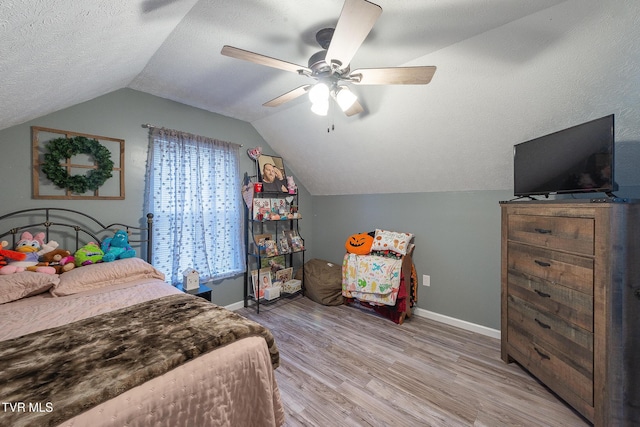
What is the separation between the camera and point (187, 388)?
951 millimetres

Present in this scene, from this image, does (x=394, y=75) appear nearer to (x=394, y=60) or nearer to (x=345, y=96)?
(x=345, y=96)

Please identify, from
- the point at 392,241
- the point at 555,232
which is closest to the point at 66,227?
the point at 392,241

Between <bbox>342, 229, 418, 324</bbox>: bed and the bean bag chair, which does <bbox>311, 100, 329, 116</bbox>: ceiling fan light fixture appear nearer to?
<bbox>342, 229, 418, 324</bbox>: bed

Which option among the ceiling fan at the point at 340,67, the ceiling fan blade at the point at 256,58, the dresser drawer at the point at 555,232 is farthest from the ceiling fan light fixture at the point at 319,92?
the dresser drawer at the point at 555,232

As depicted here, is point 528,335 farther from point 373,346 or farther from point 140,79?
point 140,79

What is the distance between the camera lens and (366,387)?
187 centimetres

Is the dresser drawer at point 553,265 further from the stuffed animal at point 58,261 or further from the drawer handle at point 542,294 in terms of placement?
the stuffed animal at point 58,261

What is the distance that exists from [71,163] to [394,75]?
8.77 feet

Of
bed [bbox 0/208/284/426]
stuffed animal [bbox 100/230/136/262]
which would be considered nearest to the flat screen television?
bed [bbox 0/208/284/426]

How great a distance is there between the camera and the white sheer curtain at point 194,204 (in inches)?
104

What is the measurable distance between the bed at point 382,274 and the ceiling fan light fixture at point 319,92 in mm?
1956

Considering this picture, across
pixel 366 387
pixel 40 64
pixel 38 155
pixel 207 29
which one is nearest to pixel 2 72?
pixel 40 64

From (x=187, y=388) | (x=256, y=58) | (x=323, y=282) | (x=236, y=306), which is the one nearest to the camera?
(x=187, y=388)

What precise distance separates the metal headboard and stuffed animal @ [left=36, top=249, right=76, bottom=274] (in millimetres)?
186
